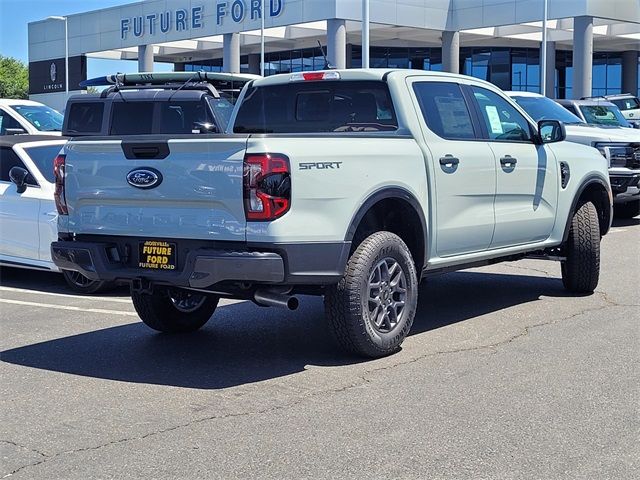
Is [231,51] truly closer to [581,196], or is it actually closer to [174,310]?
[581,196]

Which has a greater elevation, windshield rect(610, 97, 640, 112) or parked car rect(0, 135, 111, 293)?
windshield rect(610, 97, 640, 112)

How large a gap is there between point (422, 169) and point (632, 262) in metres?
5.64

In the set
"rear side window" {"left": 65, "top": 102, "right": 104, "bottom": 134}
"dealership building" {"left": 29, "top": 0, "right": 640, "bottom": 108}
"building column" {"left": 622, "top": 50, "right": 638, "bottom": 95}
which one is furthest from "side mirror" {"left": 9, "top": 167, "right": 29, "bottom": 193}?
"building column" {"left": 622, "top": 50, "right": 638, "bottom": 95}

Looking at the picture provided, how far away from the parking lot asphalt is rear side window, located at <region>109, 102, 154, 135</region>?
335 centimetres

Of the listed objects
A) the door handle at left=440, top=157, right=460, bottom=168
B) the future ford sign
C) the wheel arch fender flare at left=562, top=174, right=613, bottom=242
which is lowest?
the wheel arch fender flare at left=562, top=174, right=613, bottom=242

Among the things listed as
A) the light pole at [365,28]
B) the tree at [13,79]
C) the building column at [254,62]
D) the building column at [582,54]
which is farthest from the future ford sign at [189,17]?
the tree at [13,79]

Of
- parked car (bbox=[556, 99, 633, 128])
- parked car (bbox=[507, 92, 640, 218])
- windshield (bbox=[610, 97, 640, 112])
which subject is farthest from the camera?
windshield (bbox=[610, 97, 640, 112])

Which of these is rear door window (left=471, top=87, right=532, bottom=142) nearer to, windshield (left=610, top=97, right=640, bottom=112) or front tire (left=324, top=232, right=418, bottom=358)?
front tire (left=324, top=232, right=418, bottom=358)

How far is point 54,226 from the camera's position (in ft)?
32.3

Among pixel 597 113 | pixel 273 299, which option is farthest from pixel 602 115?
pixel 273 299

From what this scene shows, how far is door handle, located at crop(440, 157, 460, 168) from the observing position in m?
7.02

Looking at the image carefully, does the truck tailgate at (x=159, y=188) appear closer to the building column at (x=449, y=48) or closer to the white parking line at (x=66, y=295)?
the white parking line at (x=66, y=295)

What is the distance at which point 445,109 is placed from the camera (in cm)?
740

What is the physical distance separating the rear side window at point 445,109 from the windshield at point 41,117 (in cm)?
1122
